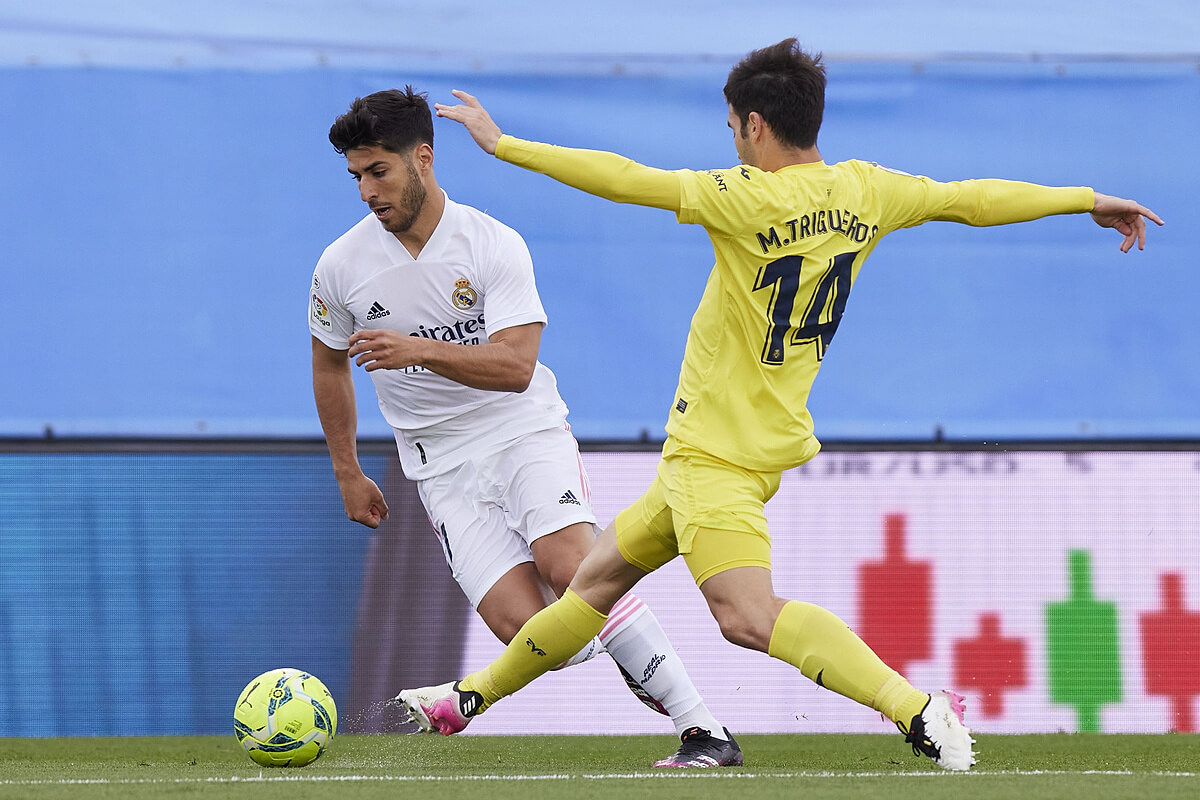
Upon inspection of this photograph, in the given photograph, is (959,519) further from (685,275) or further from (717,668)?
(685,275)

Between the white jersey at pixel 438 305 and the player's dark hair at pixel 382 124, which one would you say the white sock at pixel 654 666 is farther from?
the player's dark hair at pixel 382 124

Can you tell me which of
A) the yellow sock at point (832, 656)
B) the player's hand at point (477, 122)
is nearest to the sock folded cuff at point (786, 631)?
the yellow sock at point (832, 656)

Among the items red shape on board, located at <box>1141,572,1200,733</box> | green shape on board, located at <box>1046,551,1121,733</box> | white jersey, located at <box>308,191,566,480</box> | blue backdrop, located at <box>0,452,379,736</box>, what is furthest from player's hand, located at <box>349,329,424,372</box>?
red shape on board, located at <box>1141,572,1200,733</box>

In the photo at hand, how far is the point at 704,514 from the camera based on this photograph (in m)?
3.58

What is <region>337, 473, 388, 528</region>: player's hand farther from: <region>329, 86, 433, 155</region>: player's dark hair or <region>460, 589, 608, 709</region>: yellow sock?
<region>329, 86, 433, 155</region>: player's dark hair

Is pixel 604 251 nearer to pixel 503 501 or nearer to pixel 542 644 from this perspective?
pixel 503 501

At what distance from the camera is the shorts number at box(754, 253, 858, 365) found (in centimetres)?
359

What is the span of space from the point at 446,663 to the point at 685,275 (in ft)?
6.50

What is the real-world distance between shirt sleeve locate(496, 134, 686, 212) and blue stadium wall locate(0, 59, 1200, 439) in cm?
293

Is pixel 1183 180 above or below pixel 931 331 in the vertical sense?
above

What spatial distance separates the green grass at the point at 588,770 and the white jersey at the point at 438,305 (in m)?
1.02

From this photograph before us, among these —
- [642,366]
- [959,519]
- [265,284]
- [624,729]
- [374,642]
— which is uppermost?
[265,284]

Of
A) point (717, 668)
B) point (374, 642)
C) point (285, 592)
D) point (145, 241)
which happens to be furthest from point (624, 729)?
point (145, 241)

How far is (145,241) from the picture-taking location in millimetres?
6449
